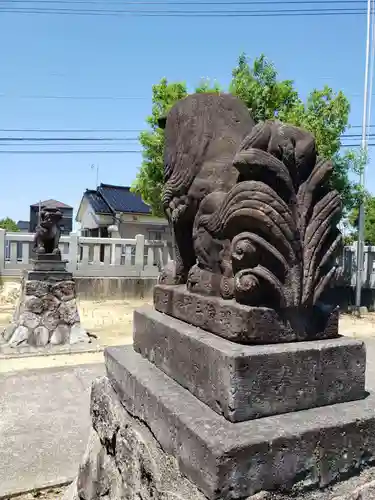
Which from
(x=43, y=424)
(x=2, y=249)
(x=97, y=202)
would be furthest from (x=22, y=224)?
(x=43, y=424)

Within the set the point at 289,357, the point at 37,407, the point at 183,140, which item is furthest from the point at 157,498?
the point at 37,407

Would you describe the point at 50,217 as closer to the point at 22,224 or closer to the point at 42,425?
the point at 42,425

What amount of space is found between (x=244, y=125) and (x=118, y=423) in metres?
1.62

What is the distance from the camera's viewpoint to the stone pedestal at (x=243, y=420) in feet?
4.61

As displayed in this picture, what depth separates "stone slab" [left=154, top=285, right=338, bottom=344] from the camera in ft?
5.32

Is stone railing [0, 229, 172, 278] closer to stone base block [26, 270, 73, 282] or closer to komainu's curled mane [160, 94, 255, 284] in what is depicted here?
stone base block [26, 270, 73, 282]

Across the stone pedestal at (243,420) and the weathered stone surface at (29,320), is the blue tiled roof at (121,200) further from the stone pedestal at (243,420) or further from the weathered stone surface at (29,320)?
the stone pedestal at (243,420)

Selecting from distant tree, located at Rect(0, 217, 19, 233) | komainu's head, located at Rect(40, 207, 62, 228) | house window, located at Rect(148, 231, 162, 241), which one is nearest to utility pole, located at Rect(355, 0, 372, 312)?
komainu's head, located at Rect(40, 207, 62, 228)

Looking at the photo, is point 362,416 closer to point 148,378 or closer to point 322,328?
point 322,328

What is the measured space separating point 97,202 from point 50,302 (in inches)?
533

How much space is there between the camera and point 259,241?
160 cm

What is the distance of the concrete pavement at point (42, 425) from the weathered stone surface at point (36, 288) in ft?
5.66

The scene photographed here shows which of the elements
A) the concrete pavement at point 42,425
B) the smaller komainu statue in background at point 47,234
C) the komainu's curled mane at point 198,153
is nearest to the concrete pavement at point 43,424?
the concrete pavement at point 42,425

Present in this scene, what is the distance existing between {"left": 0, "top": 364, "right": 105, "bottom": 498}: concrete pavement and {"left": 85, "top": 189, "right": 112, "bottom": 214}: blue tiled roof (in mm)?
14082
